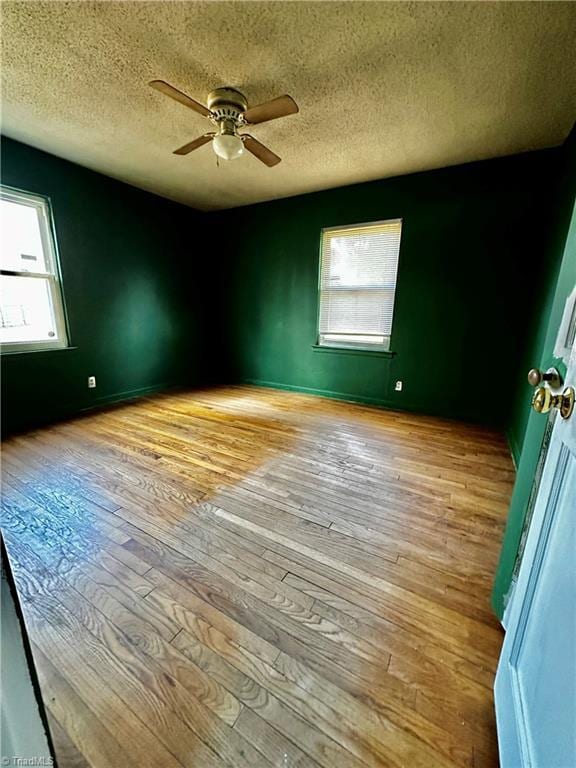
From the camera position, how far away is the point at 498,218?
2.93 meters

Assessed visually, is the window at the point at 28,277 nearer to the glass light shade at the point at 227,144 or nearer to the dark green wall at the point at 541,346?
the glass light shade at the point at 227,144

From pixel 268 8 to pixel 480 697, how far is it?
2.93 metres

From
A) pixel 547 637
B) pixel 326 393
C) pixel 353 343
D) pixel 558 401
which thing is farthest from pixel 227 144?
pixel 326 393

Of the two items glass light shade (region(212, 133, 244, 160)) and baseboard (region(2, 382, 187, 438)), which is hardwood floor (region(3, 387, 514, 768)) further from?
glass light shade (region(212, 133, 244, 160))

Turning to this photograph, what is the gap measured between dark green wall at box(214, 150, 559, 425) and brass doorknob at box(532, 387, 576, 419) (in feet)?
8.89

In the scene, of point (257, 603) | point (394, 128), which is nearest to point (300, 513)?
point (257, 603)

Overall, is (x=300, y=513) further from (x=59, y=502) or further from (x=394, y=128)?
(x=394, y=128)

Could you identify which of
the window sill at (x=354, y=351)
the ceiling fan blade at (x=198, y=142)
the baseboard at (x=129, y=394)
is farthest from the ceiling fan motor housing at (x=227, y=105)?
the baseboard at (x=129, y=394)

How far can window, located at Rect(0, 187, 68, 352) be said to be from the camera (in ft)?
9.27

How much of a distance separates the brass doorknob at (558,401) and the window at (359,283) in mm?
3016

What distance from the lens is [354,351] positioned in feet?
12.8

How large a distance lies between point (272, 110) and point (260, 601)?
104 inches

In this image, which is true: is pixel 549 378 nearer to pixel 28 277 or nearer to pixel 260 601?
pixel 260 601

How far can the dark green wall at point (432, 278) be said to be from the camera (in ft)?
9.49
